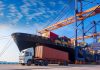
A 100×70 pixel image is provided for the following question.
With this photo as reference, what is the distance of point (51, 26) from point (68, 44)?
7.41 meters

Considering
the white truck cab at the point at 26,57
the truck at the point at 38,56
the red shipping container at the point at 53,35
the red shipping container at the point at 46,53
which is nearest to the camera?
the white truck cab at the point at 26,57

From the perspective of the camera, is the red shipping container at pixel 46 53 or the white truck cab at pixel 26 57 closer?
the white truck cab at pixel 26 57

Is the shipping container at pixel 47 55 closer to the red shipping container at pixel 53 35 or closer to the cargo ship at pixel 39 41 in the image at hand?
the cargo ship at pixel 39 41

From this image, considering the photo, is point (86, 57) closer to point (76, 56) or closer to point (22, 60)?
point (76, 56)

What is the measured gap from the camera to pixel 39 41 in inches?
1507

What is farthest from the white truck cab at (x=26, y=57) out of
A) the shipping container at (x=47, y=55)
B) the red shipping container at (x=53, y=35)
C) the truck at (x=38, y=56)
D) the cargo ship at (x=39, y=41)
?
the red shipping container at (x=53, y=35)

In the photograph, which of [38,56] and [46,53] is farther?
[46,53]

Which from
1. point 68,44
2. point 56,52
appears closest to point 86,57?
point 68,44

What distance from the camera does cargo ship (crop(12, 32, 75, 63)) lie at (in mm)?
36062

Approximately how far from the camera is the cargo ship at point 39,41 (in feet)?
118

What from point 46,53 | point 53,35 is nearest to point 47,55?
point 46,53

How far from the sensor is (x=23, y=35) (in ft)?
119

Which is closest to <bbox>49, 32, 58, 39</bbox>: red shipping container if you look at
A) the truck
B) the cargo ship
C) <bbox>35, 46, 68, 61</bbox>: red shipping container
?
the cargo ship

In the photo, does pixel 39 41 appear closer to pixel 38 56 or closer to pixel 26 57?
pixel 38 56
